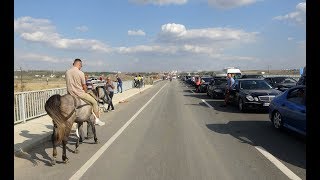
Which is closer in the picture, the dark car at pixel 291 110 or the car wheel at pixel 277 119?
the dark car at pixel 291 110

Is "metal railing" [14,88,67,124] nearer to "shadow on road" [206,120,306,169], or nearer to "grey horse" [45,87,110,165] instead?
"grey horse" [45,87,110,165]

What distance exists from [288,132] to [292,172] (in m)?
4.62

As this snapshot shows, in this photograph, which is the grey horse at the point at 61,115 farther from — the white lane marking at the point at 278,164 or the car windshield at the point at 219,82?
the car windshield at the point at 219,82

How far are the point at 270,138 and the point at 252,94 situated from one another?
730 centimetres

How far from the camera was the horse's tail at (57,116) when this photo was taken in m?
7.77

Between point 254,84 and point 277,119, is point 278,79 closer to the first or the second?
point 254,84

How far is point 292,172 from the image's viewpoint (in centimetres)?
664

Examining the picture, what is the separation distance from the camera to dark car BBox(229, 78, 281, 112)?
17.0 m

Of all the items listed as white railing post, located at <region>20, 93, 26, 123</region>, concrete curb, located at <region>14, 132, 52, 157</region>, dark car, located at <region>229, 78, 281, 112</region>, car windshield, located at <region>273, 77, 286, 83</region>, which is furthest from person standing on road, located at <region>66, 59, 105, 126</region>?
car windshield, located at <region>273, 77, 286, 83</region>

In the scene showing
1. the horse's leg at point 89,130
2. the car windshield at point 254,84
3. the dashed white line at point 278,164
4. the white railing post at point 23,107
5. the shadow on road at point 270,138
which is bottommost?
the dashed white line at point 278,164

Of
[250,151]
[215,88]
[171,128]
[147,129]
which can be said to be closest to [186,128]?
[171,128]

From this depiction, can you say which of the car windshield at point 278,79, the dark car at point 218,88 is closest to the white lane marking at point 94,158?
the dark car at point 218,88

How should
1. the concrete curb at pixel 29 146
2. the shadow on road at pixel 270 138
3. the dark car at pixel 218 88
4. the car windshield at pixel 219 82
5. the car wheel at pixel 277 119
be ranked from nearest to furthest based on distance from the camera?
1. the shadow on road at pixel 270 138
2. the concrete curb at pixel 29 146
3. the car wheel at pixel 277 119
4. the dark car at pixel 218 88
5. the car windshield at pixel 219 82
